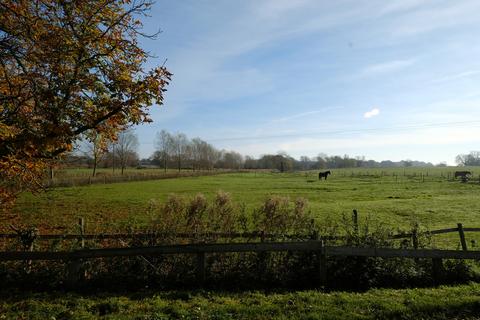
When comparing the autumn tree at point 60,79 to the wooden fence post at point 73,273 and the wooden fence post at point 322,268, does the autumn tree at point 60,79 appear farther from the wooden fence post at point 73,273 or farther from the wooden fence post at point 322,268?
the wooden fence post at point 322,268

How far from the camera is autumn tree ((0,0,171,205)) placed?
294 inches

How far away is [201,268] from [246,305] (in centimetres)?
196

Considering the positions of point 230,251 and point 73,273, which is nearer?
point 73,273

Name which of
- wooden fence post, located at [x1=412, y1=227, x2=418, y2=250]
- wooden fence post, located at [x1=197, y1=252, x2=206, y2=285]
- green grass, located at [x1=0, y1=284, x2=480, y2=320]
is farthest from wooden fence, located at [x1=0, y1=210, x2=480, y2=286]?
wooden fence post, located at [x1=412, y1=227, x2=418, y2=250]

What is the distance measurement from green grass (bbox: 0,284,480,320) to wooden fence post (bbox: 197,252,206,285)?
65cm

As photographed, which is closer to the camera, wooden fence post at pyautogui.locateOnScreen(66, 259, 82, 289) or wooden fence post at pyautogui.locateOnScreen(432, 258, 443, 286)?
wooden fence post at pyautogui.locateOnScreen(66, 259, 82, 289)

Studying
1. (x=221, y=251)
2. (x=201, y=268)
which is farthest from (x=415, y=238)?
(x=201, y=268)

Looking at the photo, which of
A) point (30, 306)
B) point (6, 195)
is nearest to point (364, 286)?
point (30, 306)

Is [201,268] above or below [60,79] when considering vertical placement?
below

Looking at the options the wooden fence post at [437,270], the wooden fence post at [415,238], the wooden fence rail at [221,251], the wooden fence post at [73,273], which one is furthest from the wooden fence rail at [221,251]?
the wooden fence post at [415,238]

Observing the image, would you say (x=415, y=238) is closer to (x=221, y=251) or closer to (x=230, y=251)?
(x=230, y=251)

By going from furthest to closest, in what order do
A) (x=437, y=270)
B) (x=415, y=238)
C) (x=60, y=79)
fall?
(x=415, y=238) < (x=437, y=270) < (x=60, y=79)

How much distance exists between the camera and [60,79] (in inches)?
301

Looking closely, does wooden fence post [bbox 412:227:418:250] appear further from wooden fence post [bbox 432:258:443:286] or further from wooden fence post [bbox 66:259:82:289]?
wooden fence post [bbox 66:259:82:289]
